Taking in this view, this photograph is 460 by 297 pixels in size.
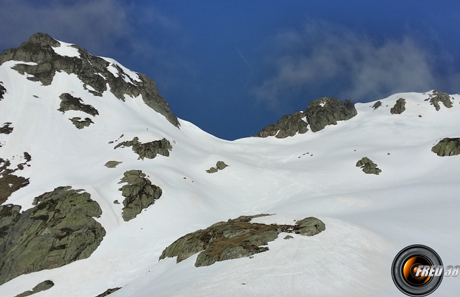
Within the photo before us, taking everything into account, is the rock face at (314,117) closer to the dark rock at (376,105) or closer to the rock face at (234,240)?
the dark rock at (376,105)

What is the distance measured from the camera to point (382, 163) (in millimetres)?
55562

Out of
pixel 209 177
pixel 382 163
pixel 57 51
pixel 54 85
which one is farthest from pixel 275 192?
pixel 57 51

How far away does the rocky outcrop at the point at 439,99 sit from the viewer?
87.3m

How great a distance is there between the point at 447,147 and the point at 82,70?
84.2 meters

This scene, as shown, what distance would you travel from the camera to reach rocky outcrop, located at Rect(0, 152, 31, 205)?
41534 millimetres

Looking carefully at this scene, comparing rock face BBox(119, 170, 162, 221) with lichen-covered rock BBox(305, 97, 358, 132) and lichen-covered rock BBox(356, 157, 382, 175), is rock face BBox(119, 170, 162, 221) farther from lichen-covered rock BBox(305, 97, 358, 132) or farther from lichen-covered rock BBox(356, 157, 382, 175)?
lichen-covered rock BBox(305, 97, 358, 132)

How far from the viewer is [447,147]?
53781 mm

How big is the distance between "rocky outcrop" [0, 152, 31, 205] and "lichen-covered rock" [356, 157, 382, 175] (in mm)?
53991

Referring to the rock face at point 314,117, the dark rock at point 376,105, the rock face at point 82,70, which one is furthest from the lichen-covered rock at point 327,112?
the rock face at point 82,70

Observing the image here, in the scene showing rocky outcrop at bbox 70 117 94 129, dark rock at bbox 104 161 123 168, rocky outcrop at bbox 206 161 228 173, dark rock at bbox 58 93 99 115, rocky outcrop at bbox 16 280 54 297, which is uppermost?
dark rock at bbox 58 93 99 115

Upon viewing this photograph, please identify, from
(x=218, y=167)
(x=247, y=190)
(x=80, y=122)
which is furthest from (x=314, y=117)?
(x=80, y=122)

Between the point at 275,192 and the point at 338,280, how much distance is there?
35.4 meters

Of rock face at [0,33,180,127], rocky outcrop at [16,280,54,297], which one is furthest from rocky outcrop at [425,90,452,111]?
rocky outcrop at [16,280,54,297]

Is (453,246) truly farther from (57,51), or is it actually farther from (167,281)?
(57,51)
